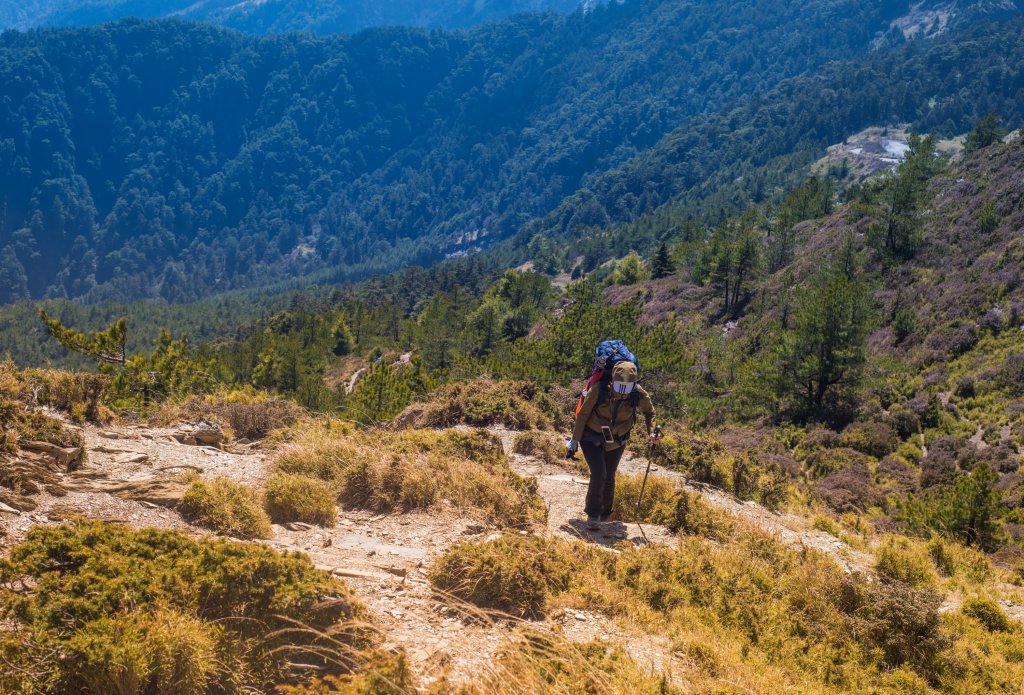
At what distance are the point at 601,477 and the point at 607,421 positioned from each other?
0.80 meters

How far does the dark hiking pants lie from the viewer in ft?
24.6

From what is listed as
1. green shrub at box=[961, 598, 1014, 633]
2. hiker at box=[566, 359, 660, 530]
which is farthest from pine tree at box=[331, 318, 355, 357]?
green shrub at box=[961, 598, 1014, 633]

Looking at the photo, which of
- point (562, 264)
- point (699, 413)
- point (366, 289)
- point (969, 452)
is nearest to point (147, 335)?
point (366, 289)

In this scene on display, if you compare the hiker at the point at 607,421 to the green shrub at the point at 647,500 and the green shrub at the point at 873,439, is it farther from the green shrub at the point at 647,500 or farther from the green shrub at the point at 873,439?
the green shrub at the point at 873,439

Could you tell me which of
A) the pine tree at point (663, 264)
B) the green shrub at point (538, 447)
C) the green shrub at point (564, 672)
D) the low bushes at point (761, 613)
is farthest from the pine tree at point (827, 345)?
the pine tree at point (663, 264)

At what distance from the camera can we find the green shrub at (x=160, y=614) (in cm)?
312

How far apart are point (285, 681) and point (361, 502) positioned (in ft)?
12.2

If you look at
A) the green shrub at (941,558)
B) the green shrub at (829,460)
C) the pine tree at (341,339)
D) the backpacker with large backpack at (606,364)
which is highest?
the backpacker with large backpack at (606,364)

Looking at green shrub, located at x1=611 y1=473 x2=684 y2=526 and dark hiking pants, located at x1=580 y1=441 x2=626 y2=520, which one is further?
green shrub, located at x1=611 y1=473 x2=684 y2=526

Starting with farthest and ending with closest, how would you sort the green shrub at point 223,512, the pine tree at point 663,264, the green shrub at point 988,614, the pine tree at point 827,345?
the pine tree at point 663,264 → the pine tree at point 827,345 → the green shrub at point 988,614 → the green shrub at point 223,512

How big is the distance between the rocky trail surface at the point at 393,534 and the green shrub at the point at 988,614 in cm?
86

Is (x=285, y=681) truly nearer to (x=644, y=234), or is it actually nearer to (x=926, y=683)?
(x=926, y=683)

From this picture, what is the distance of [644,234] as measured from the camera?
120188mm

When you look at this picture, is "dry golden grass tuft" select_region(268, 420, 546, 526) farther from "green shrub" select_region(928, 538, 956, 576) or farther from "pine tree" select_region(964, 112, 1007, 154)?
"pine tree" select_region(964, 112, 1007, 154)
